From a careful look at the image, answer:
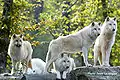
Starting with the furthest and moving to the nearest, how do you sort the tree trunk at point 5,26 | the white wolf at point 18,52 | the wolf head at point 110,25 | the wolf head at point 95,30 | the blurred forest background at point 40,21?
1. the blurred forest background at point 40,21
2. the tree trunk at point 5,26
3. the white wolf at point 18,52
4. the wolf head at point 95,30
5. the wolf head at point 110,25

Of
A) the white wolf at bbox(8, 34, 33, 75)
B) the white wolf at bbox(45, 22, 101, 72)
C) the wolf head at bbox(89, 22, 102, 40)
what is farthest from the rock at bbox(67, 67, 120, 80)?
the white wolf at bbox(8, 34, 33, 75)

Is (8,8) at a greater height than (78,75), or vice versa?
(8,8)

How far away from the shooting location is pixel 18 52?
22.9 feet

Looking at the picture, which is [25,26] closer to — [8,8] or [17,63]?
[8,8]

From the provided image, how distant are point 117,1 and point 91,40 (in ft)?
19.2

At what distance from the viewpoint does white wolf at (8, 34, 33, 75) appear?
6.89 metres

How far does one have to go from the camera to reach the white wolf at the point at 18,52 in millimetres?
6889

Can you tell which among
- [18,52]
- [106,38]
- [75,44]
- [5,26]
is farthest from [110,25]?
[5,26]

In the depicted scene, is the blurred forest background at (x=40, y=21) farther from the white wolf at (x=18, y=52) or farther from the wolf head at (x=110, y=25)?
the wolf head at (x=110, y=25)

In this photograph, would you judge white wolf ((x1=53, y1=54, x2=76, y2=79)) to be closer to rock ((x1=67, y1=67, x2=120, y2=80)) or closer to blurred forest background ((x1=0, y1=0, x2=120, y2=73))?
rock ((x1=67, y1=67, x2=120, y2=80))

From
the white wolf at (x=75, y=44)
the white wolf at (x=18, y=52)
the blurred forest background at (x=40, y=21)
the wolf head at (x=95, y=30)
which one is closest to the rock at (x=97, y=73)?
the white wolf at (x=75, y=44)

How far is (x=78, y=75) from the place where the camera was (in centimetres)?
629

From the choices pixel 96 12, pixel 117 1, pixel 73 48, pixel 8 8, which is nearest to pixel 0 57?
pixel 8 8

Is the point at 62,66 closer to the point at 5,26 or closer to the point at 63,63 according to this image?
the point at 63,63
